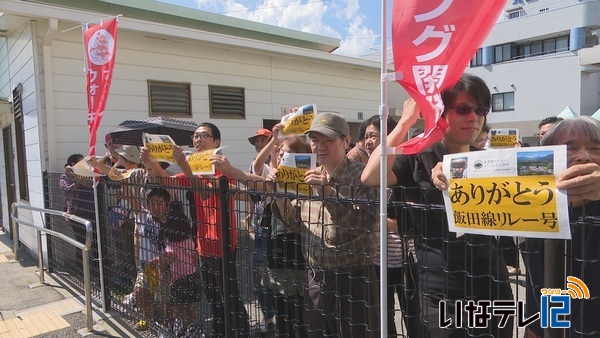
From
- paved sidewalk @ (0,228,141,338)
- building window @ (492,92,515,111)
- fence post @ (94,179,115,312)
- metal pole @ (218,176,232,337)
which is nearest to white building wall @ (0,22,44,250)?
paved sidewalk @ (0,228,141,338)

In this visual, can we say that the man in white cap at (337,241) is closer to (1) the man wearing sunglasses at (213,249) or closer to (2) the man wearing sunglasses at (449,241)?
(2) the man wearing sunglasses at (449,241)

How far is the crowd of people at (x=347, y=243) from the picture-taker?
5.18ft

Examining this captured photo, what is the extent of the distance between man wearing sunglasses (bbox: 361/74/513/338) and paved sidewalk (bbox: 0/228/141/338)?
3195 mm

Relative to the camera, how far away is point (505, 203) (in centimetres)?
138

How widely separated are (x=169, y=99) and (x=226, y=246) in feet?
15.5

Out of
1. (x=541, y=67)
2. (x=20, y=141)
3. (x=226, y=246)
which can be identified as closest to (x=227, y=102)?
(x=20, y=141)

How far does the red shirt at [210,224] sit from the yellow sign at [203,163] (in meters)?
0.10

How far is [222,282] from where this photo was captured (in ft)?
9.79

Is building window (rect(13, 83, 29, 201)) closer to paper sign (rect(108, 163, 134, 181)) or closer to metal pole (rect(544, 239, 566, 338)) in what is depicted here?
paper sign (rect(108, 163, 134, 181))

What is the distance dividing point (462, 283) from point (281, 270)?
1338mm

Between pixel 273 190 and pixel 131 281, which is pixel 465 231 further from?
pixel 131 281

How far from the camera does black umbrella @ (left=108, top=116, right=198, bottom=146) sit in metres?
5.08

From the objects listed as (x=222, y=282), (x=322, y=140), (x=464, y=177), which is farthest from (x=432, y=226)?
(x=222, y=282)

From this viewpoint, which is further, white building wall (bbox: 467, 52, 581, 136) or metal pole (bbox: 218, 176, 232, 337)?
white building wall (bbox: 467, 52, 581, 136)
